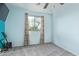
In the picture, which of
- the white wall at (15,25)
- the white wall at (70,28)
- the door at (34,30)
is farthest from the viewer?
the door at (34,30)

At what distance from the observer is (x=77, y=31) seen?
3.73m

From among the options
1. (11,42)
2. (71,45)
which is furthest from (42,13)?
(71,45)

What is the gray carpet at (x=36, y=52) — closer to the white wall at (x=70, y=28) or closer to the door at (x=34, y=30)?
the white wall at (x=70, y=28)

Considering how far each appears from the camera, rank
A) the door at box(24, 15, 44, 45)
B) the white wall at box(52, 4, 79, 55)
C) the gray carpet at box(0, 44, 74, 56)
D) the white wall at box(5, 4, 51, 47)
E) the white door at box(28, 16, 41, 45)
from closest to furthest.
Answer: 1. the white wall at box(52, 4, 79, 55)
2. the gray carpet at box(0, 44, 74, 56)
3. the white wall at box(5, 4, 51, 47)
4. the door at box(24, 15, 44, 45)
5. the white door at box(28, 16, 41, 45)

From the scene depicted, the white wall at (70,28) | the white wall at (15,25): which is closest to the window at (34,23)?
the white wall at (15,25)

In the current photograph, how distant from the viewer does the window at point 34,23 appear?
20.0 ft

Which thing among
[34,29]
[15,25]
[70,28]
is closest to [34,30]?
[34,29]

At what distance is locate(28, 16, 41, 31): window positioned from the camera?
20.0 ft

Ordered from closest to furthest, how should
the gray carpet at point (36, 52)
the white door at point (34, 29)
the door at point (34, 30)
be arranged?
the gray carpet at point (36, 52), the door at point (34, 30), the white door at point (34, 29)

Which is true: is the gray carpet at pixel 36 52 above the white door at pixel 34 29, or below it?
below

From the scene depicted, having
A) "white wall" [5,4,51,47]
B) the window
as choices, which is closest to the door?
the window

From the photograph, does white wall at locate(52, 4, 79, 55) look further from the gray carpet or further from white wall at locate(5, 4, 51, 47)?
white wall at locate(5, 4, 51, 47)

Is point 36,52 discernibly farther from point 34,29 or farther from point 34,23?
point 34,23

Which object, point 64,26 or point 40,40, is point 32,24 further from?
point 64,26
